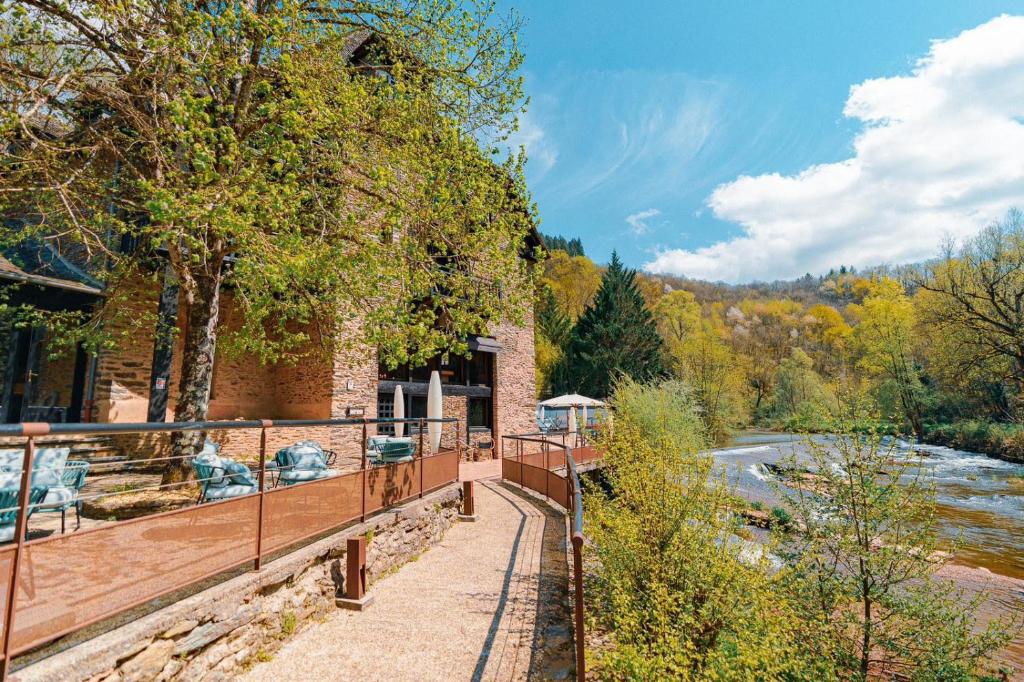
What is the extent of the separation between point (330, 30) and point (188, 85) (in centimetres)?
246

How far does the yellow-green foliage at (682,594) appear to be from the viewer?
4.05 metres

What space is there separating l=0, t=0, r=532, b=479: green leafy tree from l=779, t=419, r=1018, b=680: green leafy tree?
227 inches

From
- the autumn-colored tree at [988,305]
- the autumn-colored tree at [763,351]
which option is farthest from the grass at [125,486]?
the autumn-colored tree at [763,351]

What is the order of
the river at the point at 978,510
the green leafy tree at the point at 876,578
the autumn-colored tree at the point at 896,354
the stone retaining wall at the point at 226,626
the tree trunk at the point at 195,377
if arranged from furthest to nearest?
1. the autumn-colored tree at the point at 896,354
2. the river at the point at 978,510
3. the tree trunk at the point at 195,377
4. the green leafy tree at the point at 876,578
5. the stone retaining wall at the point at 226,626

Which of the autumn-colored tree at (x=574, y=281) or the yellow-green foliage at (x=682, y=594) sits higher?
the autumn-colored tree at (x=574, y=281)

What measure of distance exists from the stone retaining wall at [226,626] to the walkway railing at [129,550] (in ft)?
0.46

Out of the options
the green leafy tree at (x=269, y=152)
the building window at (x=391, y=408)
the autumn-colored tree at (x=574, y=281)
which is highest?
the autumn-colored tree at (x=574, y=281)

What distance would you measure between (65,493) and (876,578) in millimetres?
7862

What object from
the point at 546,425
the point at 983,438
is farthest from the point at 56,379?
the point at 983,438

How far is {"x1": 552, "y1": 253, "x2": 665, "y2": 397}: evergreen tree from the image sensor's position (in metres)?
31.5

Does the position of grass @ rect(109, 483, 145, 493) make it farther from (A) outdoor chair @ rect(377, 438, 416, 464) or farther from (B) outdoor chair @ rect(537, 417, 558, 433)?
(B) outdoor chair @ rect(537, 417, 558, 433)

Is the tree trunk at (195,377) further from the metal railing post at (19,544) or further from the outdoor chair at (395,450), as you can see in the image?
the metal railing post at (19,544)

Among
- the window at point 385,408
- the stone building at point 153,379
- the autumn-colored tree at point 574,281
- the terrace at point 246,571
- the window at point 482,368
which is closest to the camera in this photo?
the terrace at point 246,571

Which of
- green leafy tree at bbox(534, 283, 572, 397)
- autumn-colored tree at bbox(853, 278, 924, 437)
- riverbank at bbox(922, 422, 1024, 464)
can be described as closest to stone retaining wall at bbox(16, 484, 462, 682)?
riverbank at bbox(922, 422, 1024, 464)
